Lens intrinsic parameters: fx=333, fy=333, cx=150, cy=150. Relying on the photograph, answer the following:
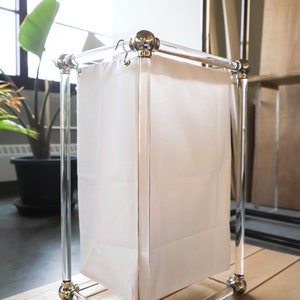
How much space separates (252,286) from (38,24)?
57.6 inches

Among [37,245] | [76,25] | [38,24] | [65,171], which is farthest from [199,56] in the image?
[76,25]

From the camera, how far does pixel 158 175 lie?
0.69m

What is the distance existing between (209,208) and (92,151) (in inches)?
12.3

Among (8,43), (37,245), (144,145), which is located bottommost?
(37,245)

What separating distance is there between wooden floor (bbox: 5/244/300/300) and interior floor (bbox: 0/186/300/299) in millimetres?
70

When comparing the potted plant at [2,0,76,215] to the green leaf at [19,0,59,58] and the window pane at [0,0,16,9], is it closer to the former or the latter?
the green leaf at [19,0,59,58]

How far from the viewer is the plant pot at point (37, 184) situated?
174cm

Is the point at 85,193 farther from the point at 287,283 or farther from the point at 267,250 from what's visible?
the point at 267,250

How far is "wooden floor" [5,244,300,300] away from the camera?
872 millimetres

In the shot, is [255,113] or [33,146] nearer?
[33,146]

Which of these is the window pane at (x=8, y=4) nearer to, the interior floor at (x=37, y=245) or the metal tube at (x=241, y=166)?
the interior floor at (x=37, y=245)

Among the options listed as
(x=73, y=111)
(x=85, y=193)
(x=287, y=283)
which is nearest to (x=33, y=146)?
(x=73, y=111)

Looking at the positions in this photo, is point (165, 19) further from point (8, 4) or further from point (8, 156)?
point (8, 156)

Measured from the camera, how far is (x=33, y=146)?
1.83 metres
